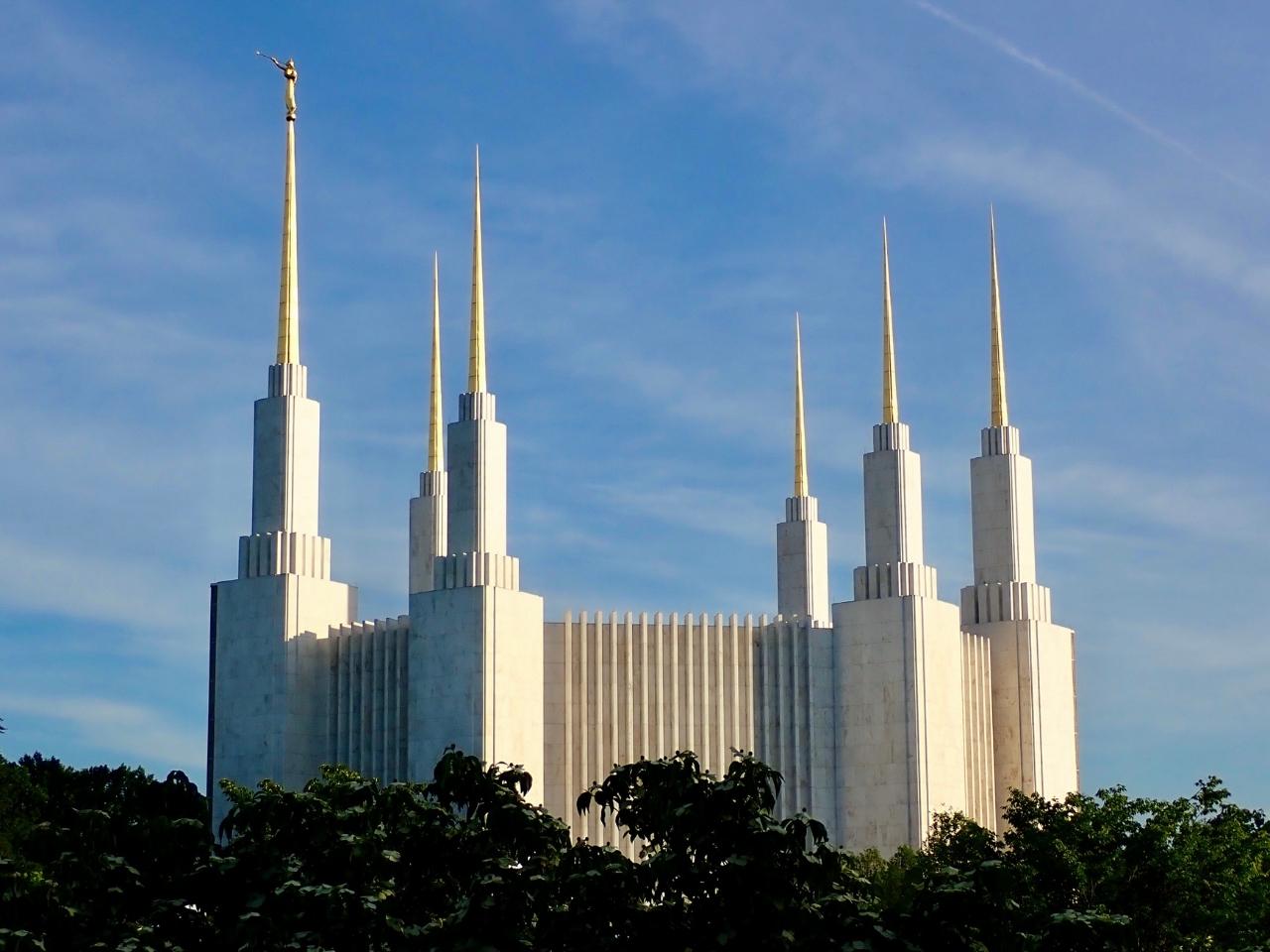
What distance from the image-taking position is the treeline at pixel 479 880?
22.8 metres

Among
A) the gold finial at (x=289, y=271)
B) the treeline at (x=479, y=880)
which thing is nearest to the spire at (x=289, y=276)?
the gold finial at (x=289, y=271)

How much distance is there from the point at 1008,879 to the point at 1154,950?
21152 millimetres

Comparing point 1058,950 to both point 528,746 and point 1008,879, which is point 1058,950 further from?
point 528,746

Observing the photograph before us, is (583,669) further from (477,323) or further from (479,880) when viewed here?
(479,880)

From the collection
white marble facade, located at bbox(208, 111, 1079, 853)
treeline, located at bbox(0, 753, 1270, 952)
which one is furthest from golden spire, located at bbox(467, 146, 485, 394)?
treeline, located at bbox(0, 753, 1270, 952)

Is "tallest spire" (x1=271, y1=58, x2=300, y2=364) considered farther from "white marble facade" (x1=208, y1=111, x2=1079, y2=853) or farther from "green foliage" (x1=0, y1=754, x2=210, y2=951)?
"green foliage" (x1=0, y1=754, x2=210, y2=951)

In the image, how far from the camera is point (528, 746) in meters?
56.5

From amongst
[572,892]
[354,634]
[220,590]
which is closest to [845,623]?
[354,634]

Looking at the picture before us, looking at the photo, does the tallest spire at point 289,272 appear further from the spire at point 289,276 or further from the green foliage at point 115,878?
the green foliage at point 115,878

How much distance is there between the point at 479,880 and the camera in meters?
23.6

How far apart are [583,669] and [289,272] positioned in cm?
1348

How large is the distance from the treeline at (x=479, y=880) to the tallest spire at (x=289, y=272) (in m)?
28.0

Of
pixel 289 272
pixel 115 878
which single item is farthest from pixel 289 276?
pixel 115 878

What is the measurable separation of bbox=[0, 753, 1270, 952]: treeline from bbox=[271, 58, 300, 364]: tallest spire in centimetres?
2804
